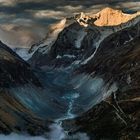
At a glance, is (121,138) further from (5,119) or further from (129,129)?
(5,119)

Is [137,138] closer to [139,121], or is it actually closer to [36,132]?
[139,121]

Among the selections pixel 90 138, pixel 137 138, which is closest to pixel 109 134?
pixel 90 138

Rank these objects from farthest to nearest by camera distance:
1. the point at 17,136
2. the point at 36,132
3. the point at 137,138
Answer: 1. the point at 36,132
2. the point at 17,136
3. the point at 137,138

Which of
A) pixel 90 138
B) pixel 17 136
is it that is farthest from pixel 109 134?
pixel 17 136

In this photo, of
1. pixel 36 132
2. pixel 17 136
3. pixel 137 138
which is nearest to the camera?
pixel 137 138

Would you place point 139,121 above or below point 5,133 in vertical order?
above

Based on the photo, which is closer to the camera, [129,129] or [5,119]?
[129,129]

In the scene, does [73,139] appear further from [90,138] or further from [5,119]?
[5,119]

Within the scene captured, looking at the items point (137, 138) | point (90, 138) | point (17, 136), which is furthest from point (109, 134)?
point (17, 136)

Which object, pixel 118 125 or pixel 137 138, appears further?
pixel 118 125
